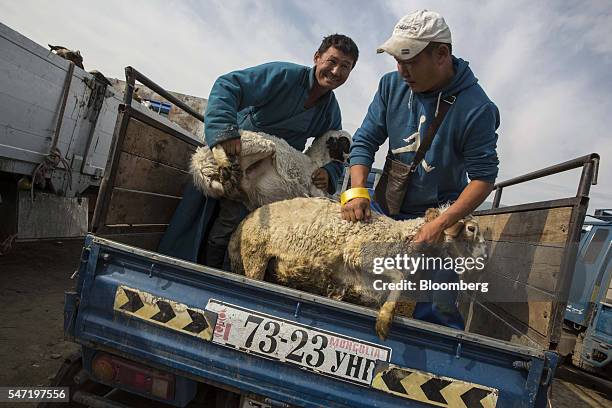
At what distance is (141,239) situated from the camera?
305 centimetres

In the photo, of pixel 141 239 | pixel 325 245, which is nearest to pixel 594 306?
pixel 325 245

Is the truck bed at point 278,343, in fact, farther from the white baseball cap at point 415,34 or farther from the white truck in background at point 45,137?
the white truck in background at point 45,137

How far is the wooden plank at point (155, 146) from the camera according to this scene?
2613mm

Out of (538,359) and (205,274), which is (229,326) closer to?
(205,274)

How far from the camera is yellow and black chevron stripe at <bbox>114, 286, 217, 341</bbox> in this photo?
79.1 inches

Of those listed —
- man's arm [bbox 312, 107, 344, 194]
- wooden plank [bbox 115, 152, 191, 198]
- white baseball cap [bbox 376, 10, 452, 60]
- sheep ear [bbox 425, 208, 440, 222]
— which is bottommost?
wooden plank [bbox 115, 152, 191, 198]

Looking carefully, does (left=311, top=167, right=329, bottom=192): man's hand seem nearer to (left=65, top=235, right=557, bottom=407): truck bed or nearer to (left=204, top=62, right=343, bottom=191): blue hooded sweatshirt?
(left=204, top=62, right=343, bottom=191): blue hooded sweatshirt

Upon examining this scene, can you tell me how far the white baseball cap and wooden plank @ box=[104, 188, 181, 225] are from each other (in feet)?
6.42

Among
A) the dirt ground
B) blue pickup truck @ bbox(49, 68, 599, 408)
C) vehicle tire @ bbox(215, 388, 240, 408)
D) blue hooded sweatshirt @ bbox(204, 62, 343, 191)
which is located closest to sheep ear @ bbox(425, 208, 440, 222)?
blue pickup truck @ bbox(49, 68, 599, 408)

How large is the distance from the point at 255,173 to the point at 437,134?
136 cm

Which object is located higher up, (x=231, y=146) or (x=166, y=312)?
(x=231, y=146)

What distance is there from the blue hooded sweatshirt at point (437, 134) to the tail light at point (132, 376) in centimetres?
187

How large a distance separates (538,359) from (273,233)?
1.65 m

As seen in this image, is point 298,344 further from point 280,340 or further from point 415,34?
point 415,34
